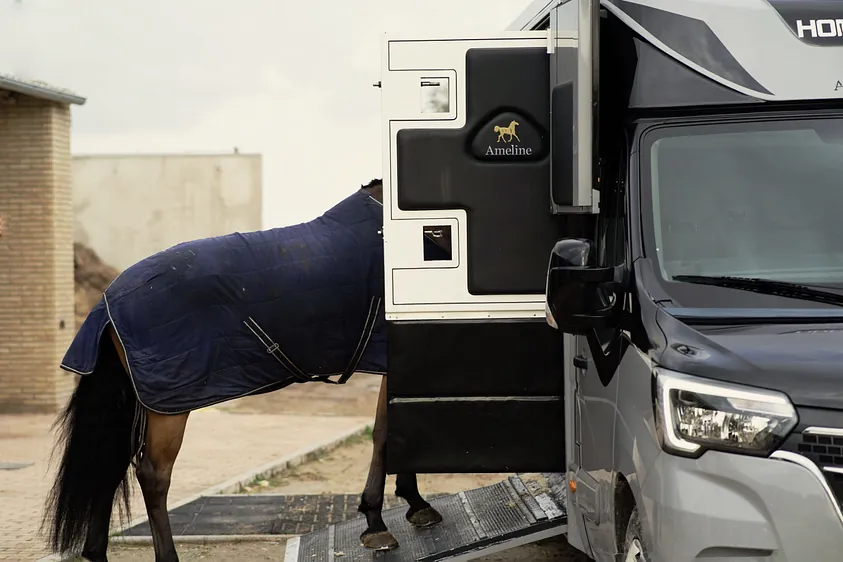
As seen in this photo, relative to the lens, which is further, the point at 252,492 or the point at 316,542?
the point at 252,492

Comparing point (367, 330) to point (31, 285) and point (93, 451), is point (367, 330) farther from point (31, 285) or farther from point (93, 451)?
point (31, 285)

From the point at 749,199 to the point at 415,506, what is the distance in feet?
10.6

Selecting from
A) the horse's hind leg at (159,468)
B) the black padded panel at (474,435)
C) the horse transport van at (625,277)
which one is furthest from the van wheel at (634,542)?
the horse's hind leg at (159,468)

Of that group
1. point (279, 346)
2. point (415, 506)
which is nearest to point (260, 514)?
point (415, 506)

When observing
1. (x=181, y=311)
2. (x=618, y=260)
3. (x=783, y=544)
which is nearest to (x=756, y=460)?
(x=783, y=544)

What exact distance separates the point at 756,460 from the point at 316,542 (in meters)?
3.69

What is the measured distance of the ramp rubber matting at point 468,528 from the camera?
223 inches

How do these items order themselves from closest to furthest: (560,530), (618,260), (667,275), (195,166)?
(667,275) → (618,260) → (560,530) → (195,166)

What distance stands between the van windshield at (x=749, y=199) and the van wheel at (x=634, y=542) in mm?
884

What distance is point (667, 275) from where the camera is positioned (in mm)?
3988

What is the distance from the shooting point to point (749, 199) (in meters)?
4.16

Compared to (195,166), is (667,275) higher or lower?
lower

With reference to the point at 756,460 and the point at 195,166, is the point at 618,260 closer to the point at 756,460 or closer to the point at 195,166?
the point at 756,460

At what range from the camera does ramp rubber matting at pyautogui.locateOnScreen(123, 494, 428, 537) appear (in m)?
7.43
